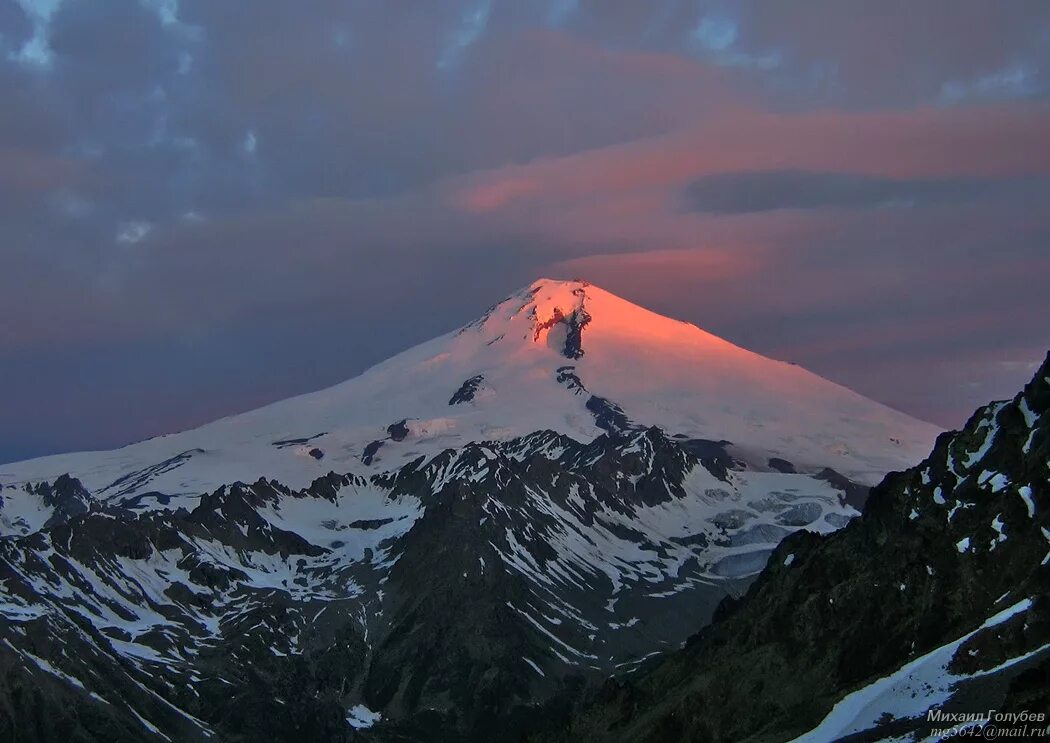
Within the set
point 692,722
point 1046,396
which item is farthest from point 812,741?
point 1046,396

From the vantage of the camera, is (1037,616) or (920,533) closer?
(1037,616)

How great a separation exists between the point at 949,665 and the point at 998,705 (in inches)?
675

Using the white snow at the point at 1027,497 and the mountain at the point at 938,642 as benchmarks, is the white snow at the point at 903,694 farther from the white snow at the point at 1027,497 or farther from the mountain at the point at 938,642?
the white snow at the point at 1027,497

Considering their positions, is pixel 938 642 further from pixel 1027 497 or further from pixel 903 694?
pixel 903 694

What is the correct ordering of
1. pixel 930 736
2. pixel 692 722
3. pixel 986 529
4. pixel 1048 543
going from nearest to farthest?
1. pixel 930 736
2. pixel 1048 543
3. pixel 986 529
4. pixel 692 722

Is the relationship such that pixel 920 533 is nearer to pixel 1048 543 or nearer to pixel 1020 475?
pixel 1020 475

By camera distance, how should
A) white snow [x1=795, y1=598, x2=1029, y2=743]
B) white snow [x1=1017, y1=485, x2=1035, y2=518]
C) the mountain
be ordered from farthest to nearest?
1. white snow [x1=1017, y1=485, x2=1035, y2=518]
2. white snow [x1=795, y1=598, x2=1029, y2=743]
3. the mountain

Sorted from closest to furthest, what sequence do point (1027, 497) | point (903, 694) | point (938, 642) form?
point (903, 694), point (938, 642), point (1027, 497)

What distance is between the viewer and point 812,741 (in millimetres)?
143625

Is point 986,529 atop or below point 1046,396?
below

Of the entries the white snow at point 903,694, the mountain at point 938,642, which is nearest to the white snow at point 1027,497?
the mountain at point 938,642

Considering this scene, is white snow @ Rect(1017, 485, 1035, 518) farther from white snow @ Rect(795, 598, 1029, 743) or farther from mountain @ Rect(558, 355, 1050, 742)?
white snow @ Rect(795, 598, 1029, 743)

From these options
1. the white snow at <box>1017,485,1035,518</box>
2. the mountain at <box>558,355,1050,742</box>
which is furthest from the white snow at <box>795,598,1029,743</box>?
the white snow at <box>1017,485,1035,518</box>

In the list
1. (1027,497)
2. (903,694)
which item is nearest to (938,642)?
(1027,497)
